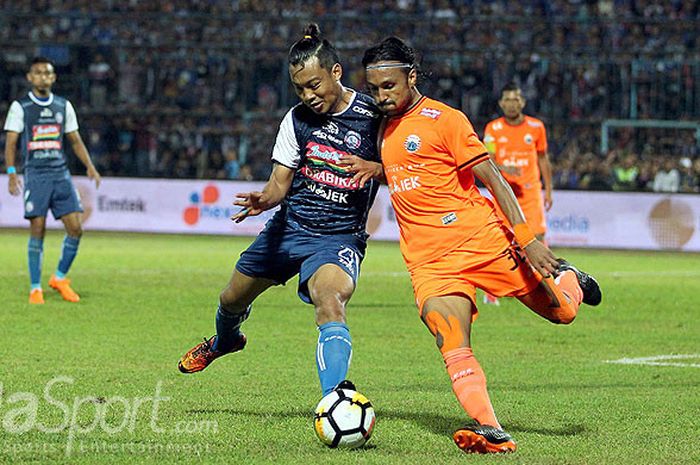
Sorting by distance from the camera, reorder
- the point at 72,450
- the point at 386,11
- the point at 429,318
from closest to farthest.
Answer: the point at 72,450 < the point at 429,318 < the point at 386,11

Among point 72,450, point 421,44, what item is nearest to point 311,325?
point 72,450

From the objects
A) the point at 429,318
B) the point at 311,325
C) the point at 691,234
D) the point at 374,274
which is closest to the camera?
the point at 429,318

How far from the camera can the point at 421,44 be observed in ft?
99.3

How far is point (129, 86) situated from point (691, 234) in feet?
44.8

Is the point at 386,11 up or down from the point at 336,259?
down

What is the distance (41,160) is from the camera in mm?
14047

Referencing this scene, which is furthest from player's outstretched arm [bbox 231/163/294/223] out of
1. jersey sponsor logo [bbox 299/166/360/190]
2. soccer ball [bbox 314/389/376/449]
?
soccer ball [bbox 314/389/376/449]

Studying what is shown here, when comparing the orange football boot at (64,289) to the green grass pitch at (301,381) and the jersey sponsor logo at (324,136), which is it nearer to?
the green grass pitch at (301,381)

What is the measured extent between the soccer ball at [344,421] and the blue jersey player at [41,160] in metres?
8.17

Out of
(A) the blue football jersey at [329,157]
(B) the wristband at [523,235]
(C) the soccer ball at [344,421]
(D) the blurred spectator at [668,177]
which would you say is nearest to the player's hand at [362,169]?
(A) the blue football jersey at [329,157]

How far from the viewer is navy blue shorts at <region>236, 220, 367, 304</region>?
282 inches

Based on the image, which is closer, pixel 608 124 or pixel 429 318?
pixel 429 318

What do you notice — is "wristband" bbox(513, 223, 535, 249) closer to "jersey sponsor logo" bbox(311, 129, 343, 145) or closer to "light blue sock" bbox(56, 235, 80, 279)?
"jersey sponsor logo" bbox(311, 129, 343, 145)

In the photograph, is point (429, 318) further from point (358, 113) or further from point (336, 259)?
point (358, 113)
